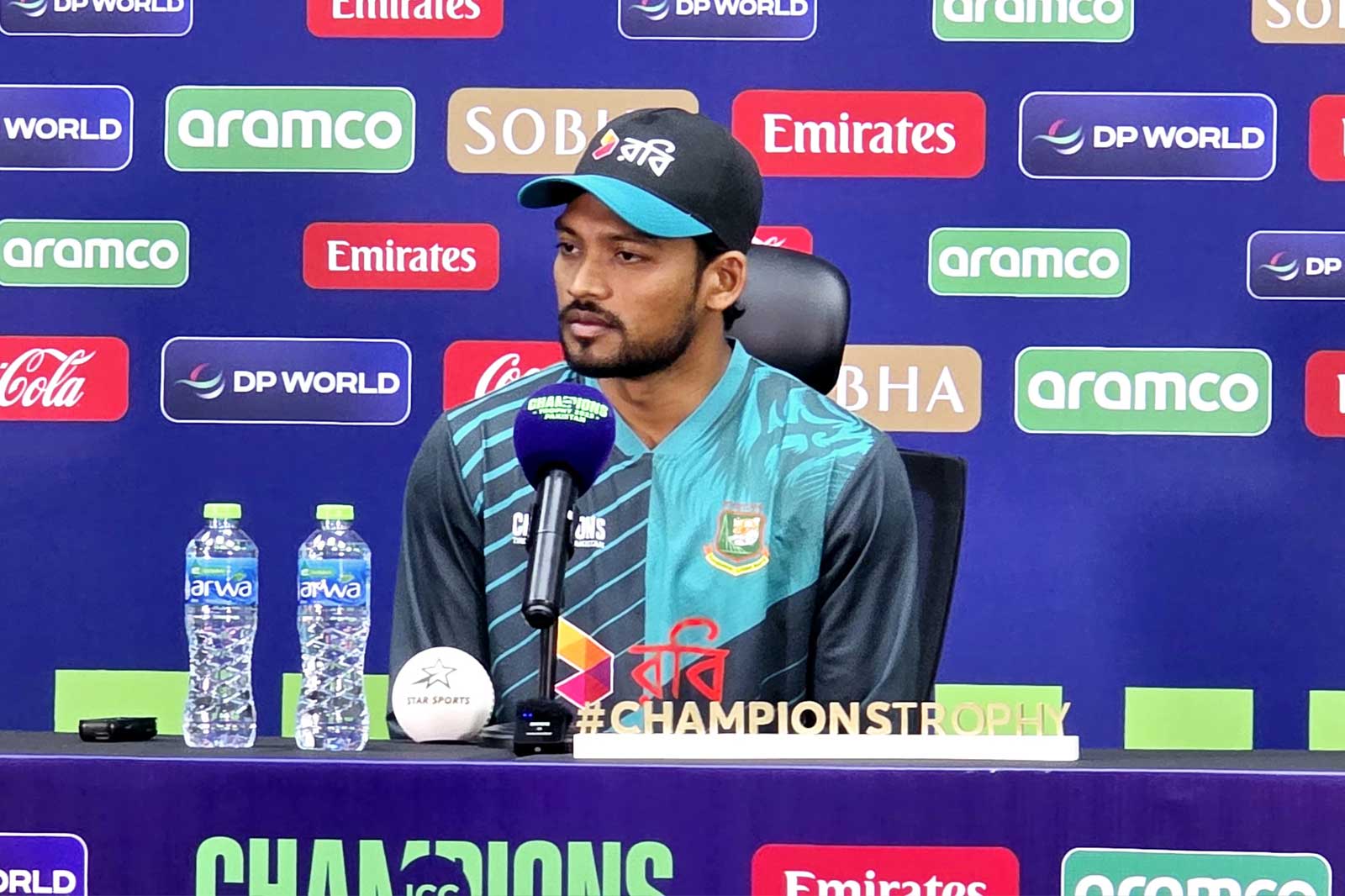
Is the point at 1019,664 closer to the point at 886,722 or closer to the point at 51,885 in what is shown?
the point at 886,722

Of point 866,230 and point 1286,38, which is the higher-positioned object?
point 1286,38

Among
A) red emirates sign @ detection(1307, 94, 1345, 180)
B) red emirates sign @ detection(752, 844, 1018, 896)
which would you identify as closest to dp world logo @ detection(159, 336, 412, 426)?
red emirates sign @ detection(1307, 94, 1345, 180)

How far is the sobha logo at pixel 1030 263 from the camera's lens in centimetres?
363

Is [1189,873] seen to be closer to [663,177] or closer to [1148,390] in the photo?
[663,177]

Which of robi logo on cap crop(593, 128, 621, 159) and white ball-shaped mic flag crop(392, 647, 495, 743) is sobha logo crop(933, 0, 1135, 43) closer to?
robi logo on cap crop(593, 128, 621, 159)

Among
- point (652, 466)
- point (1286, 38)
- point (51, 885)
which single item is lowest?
point (51, 885)

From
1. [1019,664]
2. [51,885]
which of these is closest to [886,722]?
[51,885]

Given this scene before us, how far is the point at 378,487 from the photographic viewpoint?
3.71m

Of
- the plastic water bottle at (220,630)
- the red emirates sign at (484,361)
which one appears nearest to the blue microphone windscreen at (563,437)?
the plastic water bottle at (220,630)

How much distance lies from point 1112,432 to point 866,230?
0.60 metres

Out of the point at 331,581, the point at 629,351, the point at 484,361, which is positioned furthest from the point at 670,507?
the point at 484,361

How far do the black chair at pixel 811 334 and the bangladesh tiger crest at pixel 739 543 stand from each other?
0.31m

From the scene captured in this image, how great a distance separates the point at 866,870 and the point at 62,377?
2.55 meters

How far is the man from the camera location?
2316 mm
